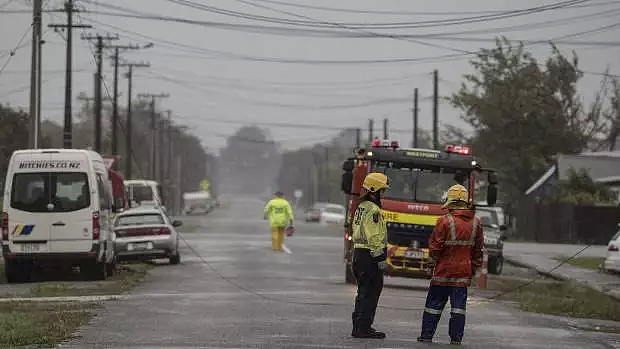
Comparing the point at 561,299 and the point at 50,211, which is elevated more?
the point at 50,211

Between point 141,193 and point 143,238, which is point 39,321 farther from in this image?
point 141,193

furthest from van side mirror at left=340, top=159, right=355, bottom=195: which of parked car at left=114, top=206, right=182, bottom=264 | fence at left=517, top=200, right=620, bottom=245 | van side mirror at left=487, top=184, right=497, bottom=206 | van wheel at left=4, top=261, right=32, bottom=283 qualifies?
fence at left=517, top=200, right=620, bottom=245

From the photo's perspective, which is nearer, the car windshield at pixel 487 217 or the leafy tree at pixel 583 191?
the car windshield at pixel 487 217

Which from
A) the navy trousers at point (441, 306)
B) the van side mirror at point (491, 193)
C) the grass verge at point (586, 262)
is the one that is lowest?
the grass verge at point (586, 262)

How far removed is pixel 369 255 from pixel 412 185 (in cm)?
1104

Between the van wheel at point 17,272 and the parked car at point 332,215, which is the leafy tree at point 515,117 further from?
the van wheel at point 17,272

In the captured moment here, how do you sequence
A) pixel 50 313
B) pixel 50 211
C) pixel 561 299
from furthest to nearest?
pixel 50 211
pixel 561 299
pixel 50 313

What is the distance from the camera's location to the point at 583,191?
213 ft

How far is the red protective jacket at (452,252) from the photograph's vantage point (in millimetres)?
15094

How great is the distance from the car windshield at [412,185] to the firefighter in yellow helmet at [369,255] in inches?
423

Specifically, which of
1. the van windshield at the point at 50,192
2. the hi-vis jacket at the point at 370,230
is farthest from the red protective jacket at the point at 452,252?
the van windshield at the point at 50,192

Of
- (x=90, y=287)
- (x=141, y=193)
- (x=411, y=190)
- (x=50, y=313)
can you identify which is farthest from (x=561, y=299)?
(x=141, y=193)

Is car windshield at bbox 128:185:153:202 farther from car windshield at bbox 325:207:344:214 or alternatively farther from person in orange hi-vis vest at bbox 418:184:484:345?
person in orange hi-vis vest at bbox 418:184:484:345

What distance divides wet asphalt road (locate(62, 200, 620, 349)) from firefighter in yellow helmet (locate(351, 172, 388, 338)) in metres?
0.27
